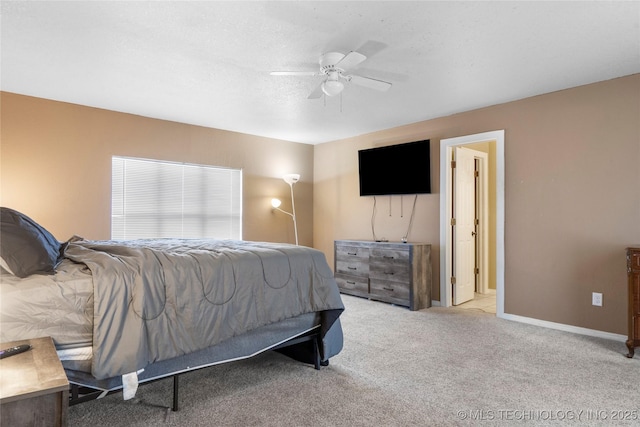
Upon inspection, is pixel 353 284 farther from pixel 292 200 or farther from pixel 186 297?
pixel 186 297

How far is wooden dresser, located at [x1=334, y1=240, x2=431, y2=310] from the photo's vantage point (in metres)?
4.47

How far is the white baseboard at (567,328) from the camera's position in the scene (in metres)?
3.32

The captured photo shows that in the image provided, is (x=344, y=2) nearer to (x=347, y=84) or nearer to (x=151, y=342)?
(x=347, y=84)

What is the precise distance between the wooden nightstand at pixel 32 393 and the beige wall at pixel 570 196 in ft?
13.4

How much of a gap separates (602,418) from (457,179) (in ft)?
10.5

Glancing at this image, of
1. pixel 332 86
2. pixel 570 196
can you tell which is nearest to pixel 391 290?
pixel 570 196

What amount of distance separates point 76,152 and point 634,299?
5.60 meters

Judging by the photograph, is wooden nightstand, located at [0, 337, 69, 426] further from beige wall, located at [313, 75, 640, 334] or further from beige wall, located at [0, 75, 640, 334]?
beige wall, located at [313, 75, 640, 334]

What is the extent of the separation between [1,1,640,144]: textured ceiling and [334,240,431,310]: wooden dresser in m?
1.80

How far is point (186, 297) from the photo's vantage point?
2.01 meters

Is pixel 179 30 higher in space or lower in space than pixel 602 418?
higher

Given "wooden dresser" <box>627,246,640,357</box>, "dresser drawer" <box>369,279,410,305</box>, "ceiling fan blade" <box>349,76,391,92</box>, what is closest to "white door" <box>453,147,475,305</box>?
"dresser drawer" <box>369,279,410,305</box>

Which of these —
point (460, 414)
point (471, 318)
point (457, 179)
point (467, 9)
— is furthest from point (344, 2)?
point (471, 318)

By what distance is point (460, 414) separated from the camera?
2004 millimetres
